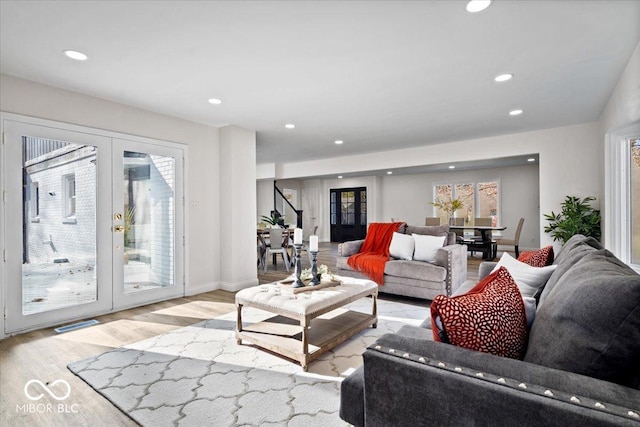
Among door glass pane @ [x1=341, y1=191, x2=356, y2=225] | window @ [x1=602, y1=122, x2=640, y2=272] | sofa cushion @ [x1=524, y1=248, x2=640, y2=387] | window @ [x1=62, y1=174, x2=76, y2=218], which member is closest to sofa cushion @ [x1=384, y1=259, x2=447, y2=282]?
window @ [x1=602, y1=122, x2=640, y2=272]

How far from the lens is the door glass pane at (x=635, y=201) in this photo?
12.9 ft

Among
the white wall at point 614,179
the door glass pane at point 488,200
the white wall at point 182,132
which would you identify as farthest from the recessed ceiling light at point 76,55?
the door glass pane at point 488,200

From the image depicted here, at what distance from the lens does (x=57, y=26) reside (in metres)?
2.25

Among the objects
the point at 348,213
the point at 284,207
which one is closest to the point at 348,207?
the point at 348,213

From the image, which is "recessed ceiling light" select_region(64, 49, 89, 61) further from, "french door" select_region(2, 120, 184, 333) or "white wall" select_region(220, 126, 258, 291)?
"white wall" select_region(220, 126, 258, 291)

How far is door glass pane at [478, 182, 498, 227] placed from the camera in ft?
29.8

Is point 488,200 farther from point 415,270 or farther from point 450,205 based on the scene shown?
point 415,270

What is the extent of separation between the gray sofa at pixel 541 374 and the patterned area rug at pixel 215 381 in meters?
0.96

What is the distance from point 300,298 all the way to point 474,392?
1752mm

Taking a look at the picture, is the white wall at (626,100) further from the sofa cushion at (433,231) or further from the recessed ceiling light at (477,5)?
the sofa cushion at (433,231)

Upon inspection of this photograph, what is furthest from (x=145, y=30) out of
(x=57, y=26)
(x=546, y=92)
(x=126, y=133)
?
(x=546, y=92)

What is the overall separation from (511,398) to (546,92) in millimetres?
3929

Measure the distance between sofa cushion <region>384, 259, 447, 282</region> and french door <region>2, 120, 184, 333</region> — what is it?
2.81m

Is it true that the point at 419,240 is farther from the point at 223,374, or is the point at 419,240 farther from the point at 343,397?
the point at 343,397
